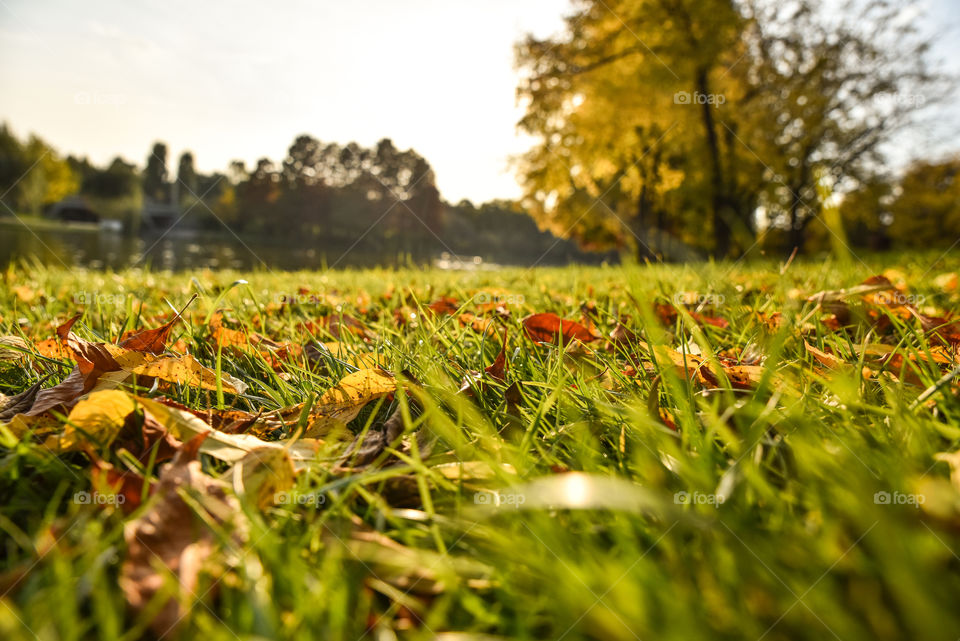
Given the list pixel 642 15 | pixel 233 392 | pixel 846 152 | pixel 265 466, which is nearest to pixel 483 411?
pixel 265 466

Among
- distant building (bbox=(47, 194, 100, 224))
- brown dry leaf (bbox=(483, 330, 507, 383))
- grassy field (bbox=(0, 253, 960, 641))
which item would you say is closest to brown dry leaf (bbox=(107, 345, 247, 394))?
grassy field (bbox=(0, 253, 960, 641))

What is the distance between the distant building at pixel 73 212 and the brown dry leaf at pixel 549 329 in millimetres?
71363

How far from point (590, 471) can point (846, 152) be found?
27882mm

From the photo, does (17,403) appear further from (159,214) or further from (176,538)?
(159,214)

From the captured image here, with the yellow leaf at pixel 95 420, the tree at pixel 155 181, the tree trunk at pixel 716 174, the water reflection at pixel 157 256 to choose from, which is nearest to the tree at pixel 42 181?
the tree at pixel 155 181

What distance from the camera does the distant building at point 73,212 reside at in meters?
56.2

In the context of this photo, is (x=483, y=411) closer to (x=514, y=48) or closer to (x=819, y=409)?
(x=819, y=409)

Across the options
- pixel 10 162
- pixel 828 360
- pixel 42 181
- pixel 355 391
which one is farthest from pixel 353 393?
pixel 10 162

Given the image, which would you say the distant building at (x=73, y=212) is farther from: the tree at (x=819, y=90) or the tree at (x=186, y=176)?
the tree at (x=819, y=90)

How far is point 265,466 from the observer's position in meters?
0.79

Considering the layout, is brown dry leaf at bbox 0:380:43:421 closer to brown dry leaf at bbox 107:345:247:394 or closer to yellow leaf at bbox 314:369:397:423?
brown dry leaf at bbox 107:345:247:394

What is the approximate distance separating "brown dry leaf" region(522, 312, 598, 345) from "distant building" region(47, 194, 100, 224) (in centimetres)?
7136

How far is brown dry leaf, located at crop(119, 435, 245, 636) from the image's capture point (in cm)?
56

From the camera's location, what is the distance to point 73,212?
187ft
